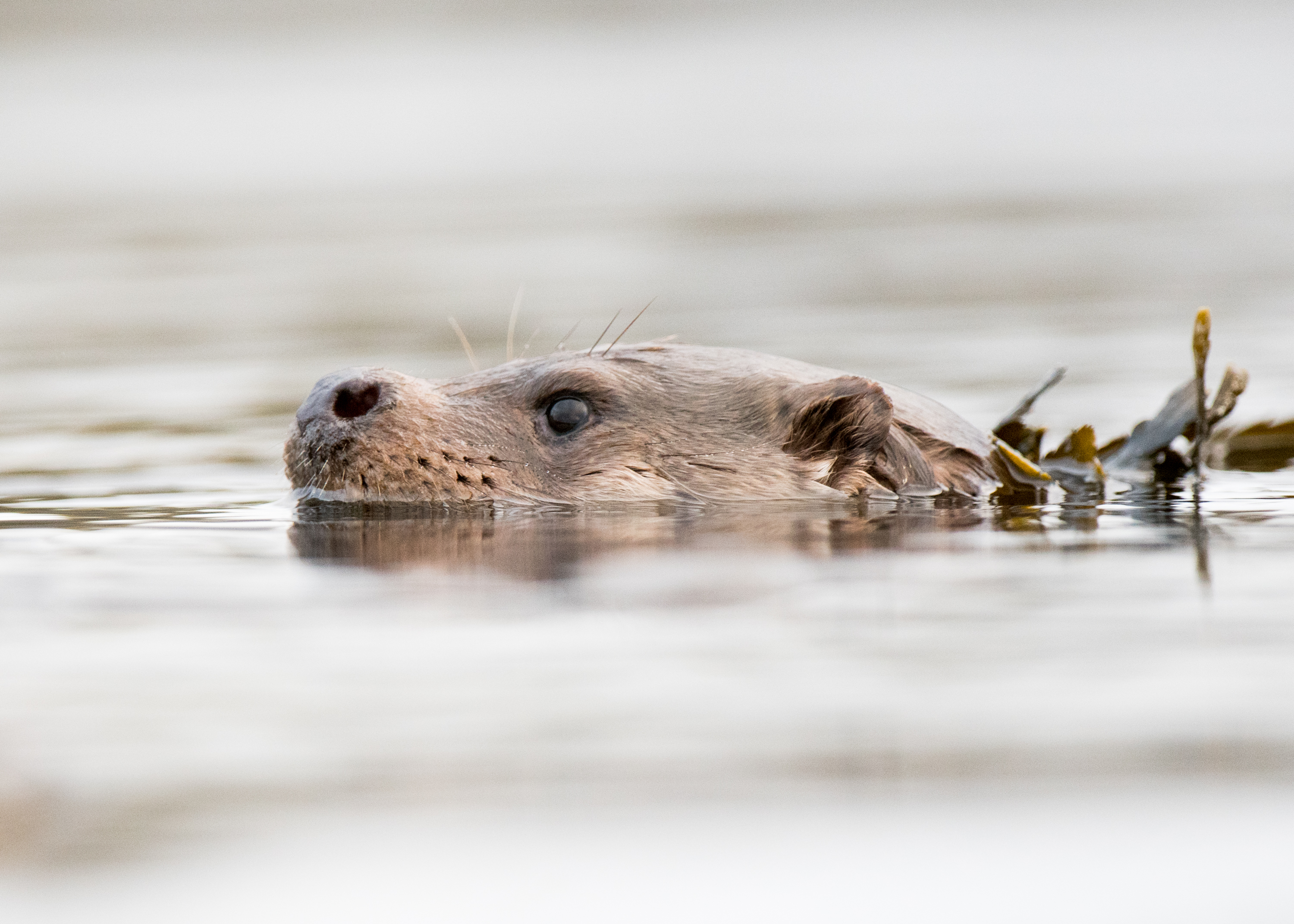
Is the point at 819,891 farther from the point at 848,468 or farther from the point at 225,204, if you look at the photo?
the point at 225,204

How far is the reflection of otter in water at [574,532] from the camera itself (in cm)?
498

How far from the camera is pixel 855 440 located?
6156 mm

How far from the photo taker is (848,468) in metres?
6.25

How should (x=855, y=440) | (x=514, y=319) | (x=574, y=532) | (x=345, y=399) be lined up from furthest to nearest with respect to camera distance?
1. (x=514, y=319)
2. (x=855, y=440)
3. (x=345, y=399)
4. (x=574, y=532)

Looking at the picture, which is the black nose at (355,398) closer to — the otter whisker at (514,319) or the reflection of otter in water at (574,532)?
the reflection of otter in water at (574,532)

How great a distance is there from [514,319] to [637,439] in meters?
0.85

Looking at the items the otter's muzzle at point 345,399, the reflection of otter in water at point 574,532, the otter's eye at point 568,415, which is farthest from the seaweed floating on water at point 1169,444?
the otter's muzzle at point 345,399

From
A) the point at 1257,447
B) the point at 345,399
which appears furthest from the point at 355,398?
the point at 1257,447

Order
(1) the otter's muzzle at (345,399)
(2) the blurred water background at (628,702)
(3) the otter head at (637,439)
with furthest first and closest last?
(3) the otter head at (637,439)
(1) the otter's muzzle at (345,399)
(2) the blurred water background at (628,702)

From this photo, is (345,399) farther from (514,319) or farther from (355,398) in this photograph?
(514,319)

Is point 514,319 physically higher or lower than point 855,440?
higher

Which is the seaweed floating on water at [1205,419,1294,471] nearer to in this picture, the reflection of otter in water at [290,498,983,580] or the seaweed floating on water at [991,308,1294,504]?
the seaweed floating on water at [991,308,1294,504]

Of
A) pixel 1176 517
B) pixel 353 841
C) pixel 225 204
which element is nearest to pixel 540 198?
pixel 225 204

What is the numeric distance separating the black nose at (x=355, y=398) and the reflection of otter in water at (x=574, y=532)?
29cm
